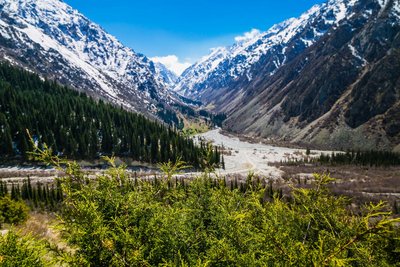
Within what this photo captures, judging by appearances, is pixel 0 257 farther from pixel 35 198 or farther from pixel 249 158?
pixel 249 158

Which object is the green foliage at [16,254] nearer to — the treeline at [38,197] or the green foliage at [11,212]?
the green foliage at [11,212]

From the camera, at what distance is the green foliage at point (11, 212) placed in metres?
31.8

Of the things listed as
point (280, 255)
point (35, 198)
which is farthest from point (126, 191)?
point (35, 198)

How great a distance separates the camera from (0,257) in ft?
26.6

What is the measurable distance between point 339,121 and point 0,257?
211m

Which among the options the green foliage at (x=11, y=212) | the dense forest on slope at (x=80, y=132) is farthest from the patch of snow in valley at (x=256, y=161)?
the green foliage at (x=11, y=212)

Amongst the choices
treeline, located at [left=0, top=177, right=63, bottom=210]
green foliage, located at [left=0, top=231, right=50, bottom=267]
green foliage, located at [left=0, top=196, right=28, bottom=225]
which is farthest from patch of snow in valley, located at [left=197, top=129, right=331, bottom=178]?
green foliage, located at [left=0, top=231, right=50, bottom=267]

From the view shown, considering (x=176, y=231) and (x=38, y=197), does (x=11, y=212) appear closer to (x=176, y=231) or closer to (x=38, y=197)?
(x=38, y=197)

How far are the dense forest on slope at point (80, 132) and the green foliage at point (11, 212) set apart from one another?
2807 inches

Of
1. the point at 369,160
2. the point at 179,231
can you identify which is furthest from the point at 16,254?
the point at 369,160

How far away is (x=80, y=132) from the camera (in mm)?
120250

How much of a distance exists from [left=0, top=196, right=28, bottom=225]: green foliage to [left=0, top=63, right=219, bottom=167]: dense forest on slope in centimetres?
7129

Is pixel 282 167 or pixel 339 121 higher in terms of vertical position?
pixel 339 121

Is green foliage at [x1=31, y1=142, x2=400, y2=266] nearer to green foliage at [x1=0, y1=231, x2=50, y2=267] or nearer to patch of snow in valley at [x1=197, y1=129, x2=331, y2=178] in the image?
green foliage at [x1=0, y1=231, x2=50, y2=267]
